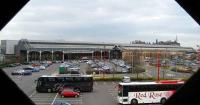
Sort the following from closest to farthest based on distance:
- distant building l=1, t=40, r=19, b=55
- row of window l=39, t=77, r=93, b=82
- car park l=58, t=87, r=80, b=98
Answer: car park l=58, t=87, r=80, b=98
row of window l=39, t=77, r=93, b=82
distant building l=1, t=40, r=19, b=55

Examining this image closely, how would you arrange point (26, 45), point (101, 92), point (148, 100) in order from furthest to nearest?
point (26, 45) → point (101, 92) → point (148, 100)

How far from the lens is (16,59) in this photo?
2242 inches

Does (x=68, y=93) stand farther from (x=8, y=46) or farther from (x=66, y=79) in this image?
(x=8, y=46)

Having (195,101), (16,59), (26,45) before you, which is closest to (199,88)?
(195,101)

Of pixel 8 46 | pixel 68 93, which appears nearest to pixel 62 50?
pixel 8 46

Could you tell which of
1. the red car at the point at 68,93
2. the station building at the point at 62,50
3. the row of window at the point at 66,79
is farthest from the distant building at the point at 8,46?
the red car at the point at 68,93

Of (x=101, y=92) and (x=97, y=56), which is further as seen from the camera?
(x=97, y=56)

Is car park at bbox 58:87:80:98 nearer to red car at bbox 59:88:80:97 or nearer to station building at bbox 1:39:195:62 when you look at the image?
red car at bbox 59:88:80:97

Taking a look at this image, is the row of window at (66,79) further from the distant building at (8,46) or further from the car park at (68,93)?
Result: the distant building at (8,46)

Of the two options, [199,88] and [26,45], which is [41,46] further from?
[199,88]

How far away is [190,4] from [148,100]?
15807 mm

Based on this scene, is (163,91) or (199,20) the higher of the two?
(199,20)

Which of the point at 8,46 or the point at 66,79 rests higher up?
the point at 8,46

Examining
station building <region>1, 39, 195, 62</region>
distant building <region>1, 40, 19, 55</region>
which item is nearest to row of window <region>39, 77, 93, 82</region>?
station building <region>1, 39, 195, 62</region>
